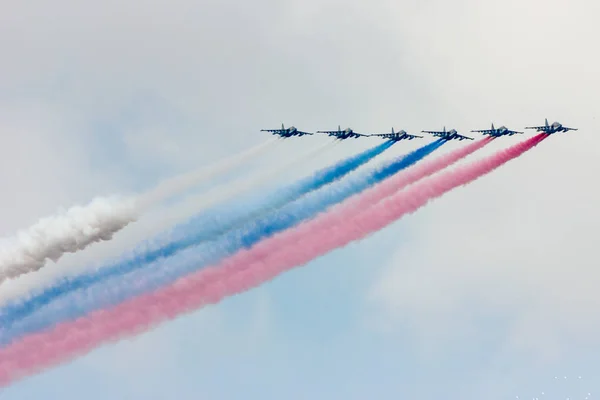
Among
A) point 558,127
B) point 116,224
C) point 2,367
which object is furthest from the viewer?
point 558,127

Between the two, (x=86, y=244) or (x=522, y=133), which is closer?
(x=86, y=244)

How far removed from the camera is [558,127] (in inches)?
2817

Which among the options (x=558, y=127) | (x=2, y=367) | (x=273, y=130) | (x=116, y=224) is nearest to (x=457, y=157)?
(x=558, y=127)

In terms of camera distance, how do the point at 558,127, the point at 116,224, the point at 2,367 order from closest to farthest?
the point at 2,367 → the point at 116,224 → the point at 558,127

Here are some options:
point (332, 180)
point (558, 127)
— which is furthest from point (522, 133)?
point (332, 180)

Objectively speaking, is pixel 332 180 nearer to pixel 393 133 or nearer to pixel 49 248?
pixel 393 133

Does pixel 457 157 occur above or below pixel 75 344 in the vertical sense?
above

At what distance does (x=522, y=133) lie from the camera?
72500 millimetres

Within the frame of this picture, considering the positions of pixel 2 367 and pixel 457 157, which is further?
pixel 457 157

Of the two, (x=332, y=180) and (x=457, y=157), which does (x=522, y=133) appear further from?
(x=332, y=180)

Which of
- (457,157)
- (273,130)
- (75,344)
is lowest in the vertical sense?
(75,344)

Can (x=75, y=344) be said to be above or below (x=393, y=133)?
below

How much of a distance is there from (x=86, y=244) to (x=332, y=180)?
1735 centimetres

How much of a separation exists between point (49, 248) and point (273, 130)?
18891mm
